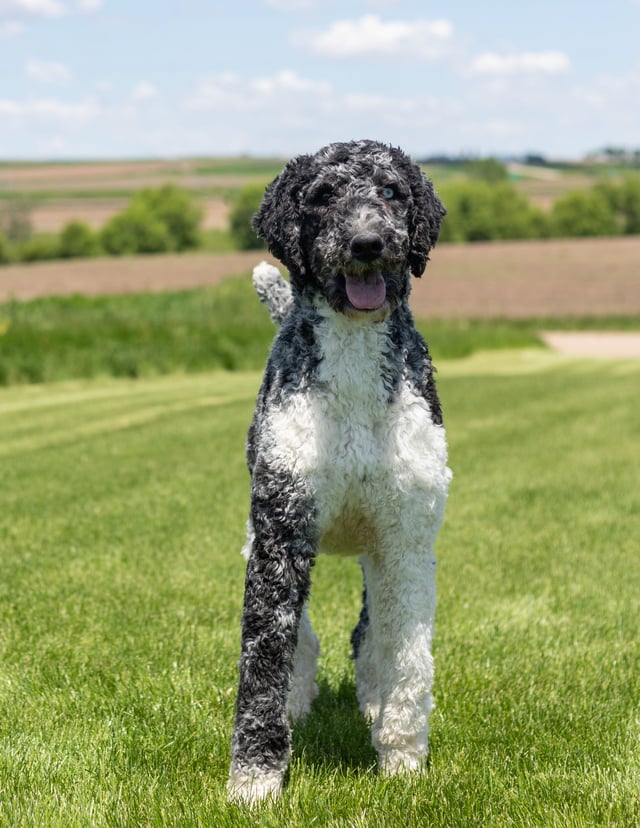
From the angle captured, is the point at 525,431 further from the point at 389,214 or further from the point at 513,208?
the point at 513,208

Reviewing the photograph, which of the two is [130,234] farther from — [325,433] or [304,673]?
[325,433]

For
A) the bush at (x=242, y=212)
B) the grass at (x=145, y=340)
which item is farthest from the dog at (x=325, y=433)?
the bush at (x=242, y=212)

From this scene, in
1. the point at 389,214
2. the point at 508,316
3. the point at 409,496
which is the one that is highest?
the point at 389,214

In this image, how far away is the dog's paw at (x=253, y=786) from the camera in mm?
3625

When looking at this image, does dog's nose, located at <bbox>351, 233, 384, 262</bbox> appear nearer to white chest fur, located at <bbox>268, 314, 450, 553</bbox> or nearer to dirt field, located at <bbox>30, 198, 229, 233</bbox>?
white chest fur, located at <bbox>268, 314, 450, 553</bbox>

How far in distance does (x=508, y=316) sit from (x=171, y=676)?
37.2 metres

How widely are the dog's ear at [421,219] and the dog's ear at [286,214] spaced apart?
0.40m

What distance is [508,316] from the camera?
134 ft

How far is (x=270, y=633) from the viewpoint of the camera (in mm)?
3641

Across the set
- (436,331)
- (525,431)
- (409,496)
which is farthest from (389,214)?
(436,331)

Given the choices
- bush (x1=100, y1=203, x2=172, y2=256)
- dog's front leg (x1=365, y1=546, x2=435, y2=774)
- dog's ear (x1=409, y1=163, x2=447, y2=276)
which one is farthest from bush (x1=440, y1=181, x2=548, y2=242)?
dog's front leg (x1=365, y1=546, x2=435, y2=774)

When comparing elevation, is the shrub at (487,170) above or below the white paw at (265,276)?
above

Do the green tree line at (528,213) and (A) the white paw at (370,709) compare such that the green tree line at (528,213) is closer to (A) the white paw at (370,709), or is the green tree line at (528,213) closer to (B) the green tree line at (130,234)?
(B) the green tree line at (130,234)

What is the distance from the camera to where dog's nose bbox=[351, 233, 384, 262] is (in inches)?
130
